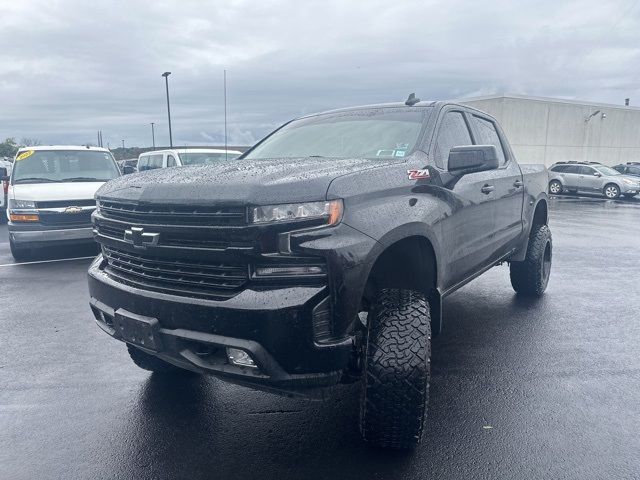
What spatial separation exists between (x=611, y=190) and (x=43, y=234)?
2245 centimetres

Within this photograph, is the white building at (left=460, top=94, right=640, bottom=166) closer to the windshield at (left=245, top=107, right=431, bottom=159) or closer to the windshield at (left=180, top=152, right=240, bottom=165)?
the windshield at (left=180, top=152, right=240, bottom=165)

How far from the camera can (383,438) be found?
2826 mm

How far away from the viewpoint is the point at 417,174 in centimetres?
327

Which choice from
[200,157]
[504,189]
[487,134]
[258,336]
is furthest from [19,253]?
[258,336]

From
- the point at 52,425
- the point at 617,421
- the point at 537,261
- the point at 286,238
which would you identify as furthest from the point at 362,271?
the point at 537,261

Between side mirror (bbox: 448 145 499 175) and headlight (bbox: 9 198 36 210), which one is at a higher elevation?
side mirror (bbox: 448 145 499 175)

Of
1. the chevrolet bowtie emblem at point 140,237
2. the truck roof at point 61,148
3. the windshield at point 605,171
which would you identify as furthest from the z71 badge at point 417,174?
the windshield at point 605,171

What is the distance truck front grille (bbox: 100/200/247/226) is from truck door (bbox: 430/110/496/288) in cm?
149

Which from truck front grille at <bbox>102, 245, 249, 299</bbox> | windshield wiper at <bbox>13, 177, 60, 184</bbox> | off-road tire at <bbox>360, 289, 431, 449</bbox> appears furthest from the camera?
windshield wiper at <bbox>13, 177, 60, 184</bbox>

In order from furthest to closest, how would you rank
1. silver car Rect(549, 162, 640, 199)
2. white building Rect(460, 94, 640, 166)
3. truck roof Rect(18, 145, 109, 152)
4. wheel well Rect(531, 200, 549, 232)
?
white building Rect(460, 94, 640, 166) → silver car Rect(549, 162, 640, 199) → truck roof Rect(18, 145, 109, 152) → wheel well Rect(531, 200, 549, 232)

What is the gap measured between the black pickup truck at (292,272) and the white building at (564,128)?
3206cm

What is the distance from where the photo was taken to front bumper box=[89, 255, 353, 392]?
8.04 ft

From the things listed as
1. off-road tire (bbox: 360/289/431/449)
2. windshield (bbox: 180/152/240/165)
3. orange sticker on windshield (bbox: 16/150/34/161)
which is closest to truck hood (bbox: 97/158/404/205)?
off-road tire (bbox: 360/289/431/449)

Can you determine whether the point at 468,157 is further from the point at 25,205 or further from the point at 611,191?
the point at 611,191
